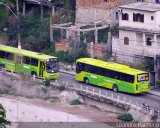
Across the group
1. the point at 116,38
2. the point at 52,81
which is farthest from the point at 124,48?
the point at 52,81

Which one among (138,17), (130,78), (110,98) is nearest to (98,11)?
(138,17)

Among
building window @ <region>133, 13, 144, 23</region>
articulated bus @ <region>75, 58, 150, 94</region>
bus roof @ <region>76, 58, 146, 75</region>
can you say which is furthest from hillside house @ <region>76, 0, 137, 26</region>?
articulated bus @ <region>75, 58, 150, 94</region>

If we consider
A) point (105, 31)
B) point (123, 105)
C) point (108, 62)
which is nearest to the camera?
point (123, 105)

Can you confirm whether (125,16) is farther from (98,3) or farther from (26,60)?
(26,60)

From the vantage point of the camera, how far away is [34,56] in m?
70.3

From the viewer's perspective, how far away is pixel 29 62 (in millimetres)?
71000

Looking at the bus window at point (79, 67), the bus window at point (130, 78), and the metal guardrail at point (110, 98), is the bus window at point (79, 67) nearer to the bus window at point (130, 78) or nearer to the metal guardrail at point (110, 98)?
the metal guardrail at point (110, 98)

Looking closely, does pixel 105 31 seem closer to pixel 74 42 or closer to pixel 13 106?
pixel 74 42

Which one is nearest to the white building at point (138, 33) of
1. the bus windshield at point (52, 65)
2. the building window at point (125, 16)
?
the building window at point (125, 16)

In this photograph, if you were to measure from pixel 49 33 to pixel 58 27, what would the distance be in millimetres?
2038

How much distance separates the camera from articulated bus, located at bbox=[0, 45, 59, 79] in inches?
2746

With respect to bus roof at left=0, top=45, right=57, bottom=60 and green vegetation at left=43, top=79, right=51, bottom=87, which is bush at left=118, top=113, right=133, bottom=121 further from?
bus roof at left=0, top=45, right=57, bottom=60

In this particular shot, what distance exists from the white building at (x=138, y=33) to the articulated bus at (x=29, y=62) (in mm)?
5784

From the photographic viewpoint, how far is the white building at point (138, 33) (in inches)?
2729
